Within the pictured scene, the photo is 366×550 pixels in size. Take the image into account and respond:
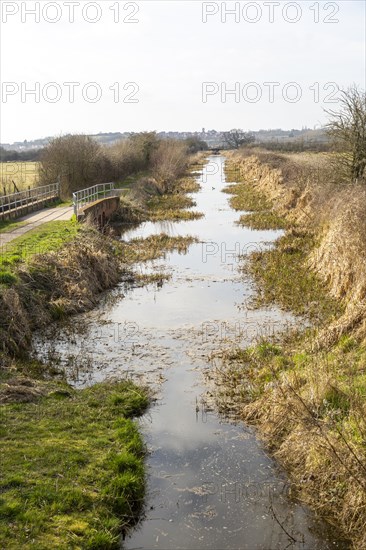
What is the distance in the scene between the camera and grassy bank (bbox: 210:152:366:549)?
736cm

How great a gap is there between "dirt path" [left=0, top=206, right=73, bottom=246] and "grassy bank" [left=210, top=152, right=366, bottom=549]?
10.0 m

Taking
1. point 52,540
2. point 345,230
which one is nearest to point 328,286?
point 345,230

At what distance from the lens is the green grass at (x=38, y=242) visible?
1695 cm

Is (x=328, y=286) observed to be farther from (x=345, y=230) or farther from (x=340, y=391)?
(x=340, y=391)

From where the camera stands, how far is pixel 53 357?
12.7 m

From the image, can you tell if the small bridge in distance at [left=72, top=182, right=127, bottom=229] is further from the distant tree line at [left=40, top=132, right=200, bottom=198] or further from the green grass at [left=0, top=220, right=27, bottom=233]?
the distant tree line at [left=40, top=132, right=200, bottom=198]

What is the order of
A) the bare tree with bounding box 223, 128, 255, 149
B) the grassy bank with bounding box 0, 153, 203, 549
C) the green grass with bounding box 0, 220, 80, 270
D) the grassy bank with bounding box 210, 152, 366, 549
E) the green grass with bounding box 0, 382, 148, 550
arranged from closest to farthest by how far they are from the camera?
the green grass with bounding box 0, 382, 148, 550
the grassy bank with bounding box 0, 153, 203, 549
the grassy bank with bounding box 210, 152, 366, 549
the green grass with bounding box 0, 220, 80, 270
the bare tree with bounding box 223, 128, 255, 149

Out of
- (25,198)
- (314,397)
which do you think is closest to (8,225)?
(25,198)

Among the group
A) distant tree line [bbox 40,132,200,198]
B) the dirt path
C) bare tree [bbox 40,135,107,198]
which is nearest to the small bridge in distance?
the dirt path

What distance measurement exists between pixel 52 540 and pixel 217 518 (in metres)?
2.14

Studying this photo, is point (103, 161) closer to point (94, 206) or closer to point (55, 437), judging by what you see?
point (94, 206)

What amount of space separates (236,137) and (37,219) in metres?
136

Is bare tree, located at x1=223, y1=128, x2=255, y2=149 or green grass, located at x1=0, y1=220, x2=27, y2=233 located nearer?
green grass, located at x1=0, y1=220, x2=27, y2=233

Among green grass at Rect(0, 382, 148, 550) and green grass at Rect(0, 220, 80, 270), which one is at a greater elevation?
green grass at Rect(0, 220, 80, 270)
